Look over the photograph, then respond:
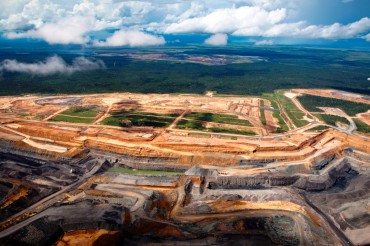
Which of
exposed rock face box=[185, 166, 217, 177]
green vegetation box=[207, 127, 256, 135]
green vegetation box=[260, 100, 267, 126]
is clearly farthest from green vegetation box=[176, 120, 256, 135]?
exposed rock face box=[185, 166, 217, 177]

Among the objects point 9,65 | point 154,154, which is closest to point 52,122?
point 154,154

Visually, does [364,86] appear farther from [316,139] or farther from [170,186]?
[170,186]

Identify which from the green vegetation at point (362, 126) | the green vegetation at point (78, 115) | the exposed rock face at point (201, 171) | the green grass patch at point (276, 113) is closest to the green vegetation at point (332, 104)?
the green vegetation at point (362, 126)

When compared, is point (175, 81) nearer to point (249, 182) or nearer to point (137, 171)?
point (137, 171)

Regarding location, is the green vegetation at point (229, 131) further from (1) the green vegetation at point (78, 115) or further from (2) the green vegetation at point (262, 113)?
(1) the green vegetation at point (78, 115)

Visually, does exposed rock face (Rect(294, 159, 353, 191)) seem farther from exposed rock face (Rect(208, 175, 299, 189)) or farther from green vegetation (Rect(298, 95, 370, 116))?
green vegetation (Rect(298, 95, 370, 116))

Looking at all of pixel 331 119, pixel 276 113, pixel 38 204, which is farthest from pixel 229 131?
pixel 38 204
